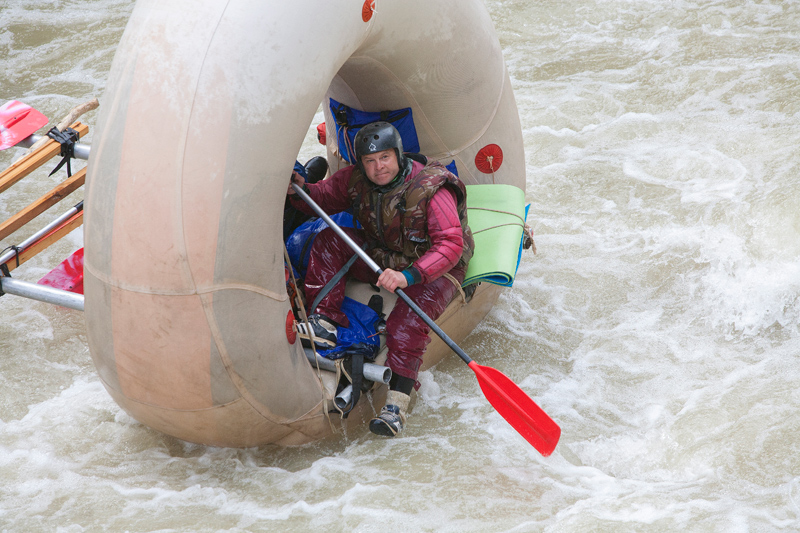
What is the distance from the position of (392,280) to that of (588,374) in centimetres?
125

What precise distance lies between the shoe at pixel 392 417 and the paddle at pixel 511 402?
294 mm

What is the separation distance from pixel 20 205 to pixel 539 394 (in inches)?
144

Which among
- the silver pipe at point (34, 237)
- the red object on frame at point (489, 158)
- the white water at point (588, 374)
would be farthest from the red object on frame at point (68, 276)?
the red object on frame at point (489, 158)

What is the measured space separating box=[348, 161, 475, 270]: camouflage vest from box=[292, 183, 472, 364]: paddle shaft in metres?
0.11

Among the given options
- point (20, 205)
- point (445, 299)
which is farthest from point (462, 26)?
point (20, 205)

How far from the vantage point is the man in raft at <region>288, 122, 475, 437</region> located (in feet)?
9.72

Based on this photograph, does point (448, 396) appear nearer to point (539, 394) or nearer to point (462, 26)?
point (539, 394)

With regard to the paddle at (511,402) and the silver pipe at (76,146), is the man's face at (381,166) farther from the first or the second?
the silver pipe at (76,146)

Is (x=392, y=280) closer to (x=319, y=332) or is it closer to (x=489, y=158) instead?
(x=319, y=332)

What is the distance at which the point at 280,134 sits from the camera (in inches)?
94.5

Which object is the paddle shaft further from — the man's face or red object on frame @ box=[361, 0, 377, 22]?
red object on frame @ box=[361, 0, 377, 22]

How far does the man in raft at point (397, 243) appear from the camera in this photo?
2.96 m

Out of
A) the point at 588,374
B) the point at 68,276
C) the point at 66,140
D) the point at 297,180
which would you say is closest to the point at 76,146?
the point at 66,140

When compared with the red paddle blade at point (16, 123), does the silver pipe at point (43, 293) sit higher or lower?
lower
